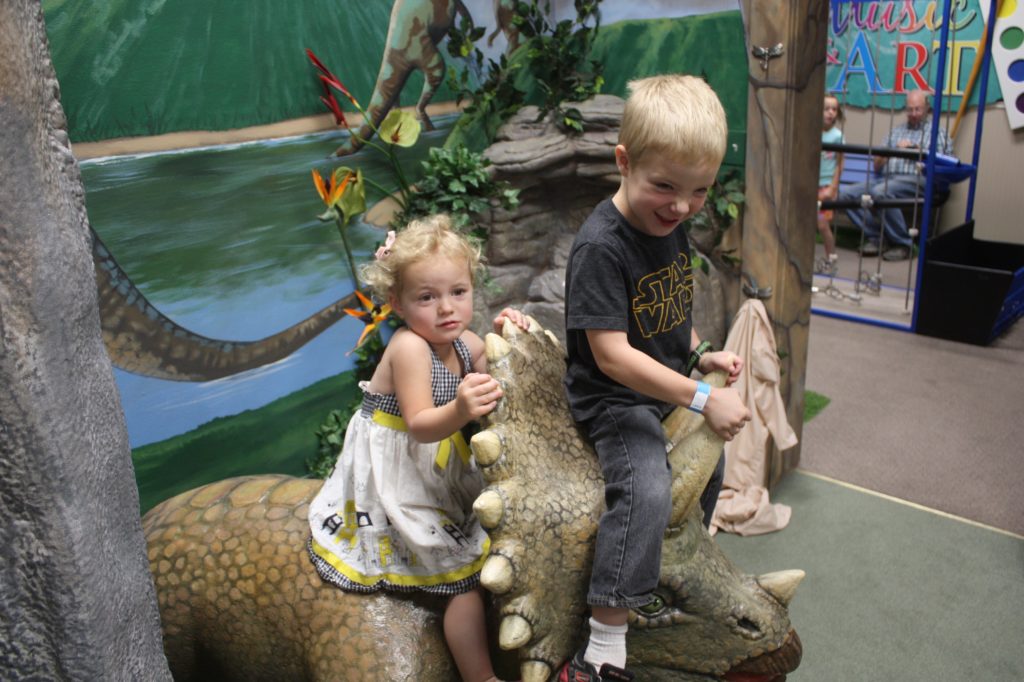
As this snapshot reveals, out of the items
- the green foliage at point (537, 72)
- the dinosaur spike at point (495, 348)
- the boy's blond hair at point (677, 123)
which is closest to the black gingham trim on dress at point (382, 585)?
the dinosaur spike at point (495, 348)

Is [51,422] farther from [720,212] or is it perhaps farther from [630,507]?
[720,212]

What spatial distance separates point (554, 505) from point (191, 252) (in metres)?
2.19

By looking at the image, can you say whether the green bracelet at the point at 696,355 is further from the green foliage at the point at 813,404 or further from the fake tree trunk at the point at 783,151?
the green foliage at the point at 813,404

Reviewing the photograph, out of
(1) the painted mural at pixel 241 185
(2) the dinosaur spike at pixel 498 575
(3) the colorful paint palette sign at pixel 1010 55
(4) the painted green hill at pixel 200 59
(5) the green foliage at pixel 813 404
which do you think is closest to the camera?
(2) the dinosaur spike at pixel 498 575

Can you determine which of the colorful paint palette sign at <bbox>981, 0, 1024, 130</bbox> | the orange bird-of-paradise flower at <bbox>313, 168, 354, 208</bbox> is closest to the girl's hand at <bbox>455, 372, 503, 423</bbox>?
the orange bird-of-paradise flower at <bbox>313, 168, 354, 208</bbox>

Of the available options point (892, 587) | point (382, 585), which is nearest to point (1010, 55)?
point (892, 587)

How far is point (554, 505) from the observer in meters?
1.92

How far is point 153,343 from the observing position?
3.40m

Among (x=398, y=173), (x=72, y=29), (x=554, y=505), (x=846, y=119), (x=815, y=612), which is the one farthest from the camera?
(x=846, y=119)

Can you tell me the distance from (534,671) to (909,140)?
7.04 metres

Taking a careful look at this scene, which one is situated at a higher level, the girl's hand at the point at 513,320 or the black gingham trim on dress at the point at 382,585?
the girl's hand at the point at 513,320

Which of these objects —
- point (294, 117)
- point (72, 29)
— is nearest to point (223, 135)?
point (294, 117)

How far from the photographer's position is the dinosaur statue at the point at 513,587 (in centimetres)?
187

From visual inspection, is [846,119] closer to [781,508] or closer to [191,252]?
[781,508]
